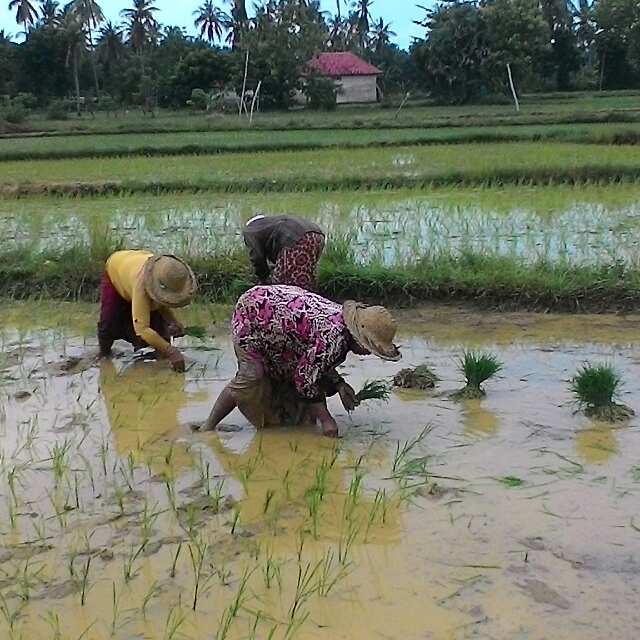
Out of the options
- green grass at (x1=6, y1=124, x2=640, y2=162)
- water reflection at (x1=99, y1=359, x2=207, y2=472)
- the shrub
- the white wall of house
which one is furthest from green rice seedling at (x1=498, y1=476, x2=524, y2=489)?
the white wall of house

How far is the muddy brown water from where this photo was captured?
219 centimetres

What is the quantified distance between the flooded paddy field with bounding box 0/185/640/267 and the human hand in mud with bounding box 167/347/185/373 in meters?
2.02

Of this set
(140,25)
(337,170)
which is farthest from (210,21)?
(337,170)

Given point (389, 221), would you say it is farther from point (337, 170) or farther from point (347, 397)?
point (347, 397)

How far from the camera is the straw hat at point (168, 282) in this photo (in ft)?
13.5

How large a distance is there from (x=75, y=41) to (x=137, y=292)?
29.0 metres

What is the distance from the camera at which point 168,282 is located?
13.5ft

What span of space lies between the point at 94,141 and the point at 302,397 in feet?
50.7

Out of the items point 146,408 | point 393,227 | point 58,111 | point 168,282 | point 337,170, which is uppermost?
point 58,111

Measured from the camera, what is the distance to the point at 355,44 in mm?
43562

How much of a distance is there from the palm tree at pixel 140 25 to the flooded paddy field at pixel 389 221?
28462 mm

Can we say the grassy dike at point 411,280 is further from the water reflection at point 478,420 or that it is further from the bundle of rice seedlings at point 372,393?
the bundle of rice seedlings at point 372,393

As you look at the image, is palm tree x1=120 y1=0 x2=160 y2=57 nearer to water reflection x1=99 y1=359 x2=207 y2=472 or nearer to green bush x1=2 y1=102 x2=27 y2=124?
green bush x1=2 y1=102 x2=27 y2=124

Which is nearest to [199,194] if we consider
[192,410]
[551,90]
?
[192,410]
